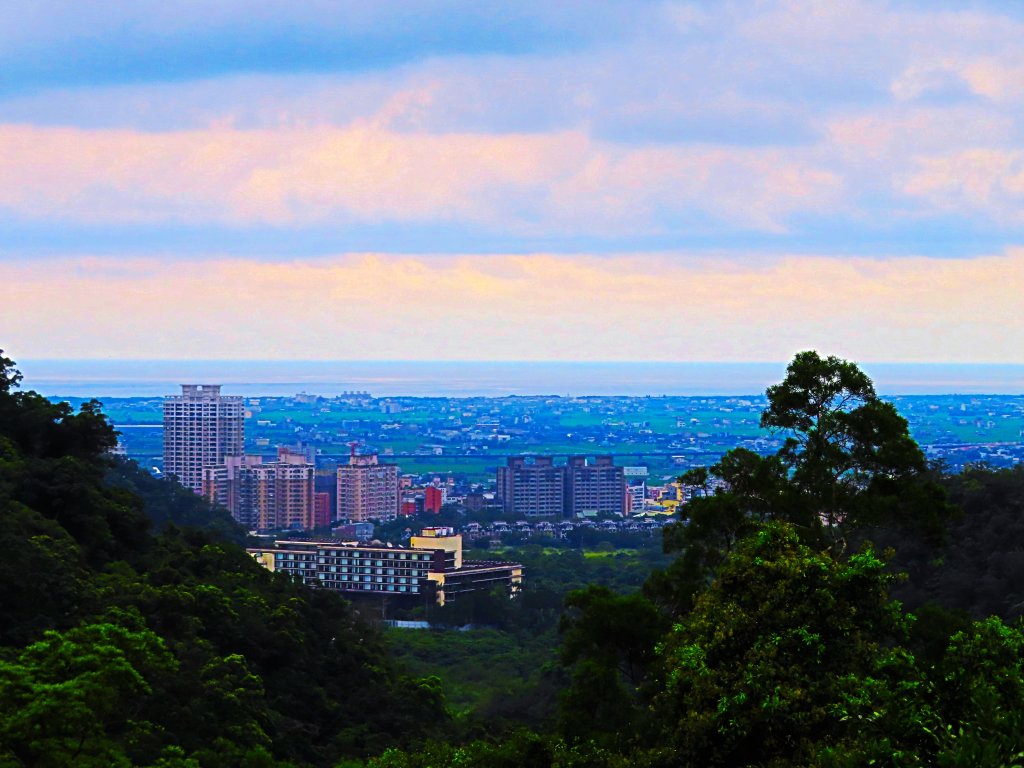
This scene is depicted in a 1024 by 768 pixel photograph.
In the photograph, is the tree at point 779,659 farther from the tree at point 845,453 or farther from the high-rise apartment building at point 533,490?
the high-rise apartment building at point 533,490

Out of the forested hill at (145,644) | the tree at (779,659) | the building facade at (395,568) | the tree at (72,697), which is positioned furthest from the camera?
the building facade at (395,568)

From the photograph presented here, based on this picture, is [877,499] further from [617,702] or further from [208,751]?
[208,751]

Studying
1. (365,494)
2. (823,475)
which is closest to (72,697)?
(823,475)

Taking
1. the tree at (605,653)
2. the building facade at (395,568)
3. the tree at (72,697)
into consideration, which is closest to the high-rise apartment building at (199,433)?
the building facade at (395,568)

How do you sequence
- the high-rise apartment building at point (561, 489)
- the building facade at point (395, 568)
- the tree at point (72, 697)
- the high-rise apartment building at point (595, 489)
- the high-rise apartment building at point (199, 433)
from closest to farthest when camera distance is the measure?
the tree at point (72, 697) → the building facade at point (395, 568) → the high-rise apartment building at point (595, 489) → the high-rise apartment building at point (561, 489) → the high-rise apartment building at point (199, 433)

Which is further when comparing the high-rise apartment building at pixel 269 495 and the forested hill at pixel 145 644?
the high-rise apartment building at pixel 269 495

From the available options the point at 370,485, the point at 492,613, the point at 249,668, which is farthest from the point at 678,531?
the point at 370,485
